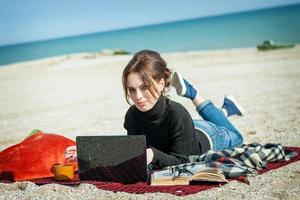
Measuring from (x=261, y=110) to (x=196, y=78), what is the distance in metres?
5.98

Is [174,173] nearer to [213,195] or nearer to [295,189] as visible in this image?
[213,195]

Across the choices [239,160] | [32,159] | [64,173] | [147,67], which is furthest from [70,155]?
[239,160]

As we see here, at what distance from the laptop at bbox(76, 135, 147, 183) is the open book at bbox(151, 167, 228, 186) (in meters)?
0.14

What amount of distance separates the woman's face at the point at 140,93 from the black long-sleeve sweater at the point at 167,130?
0.22ft

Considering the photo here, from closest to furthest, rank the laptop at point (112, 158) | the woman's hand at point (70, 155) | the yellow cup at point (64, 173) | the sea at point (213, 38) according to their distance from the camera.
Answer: the laptop at point (112, 158)
the yellow cup at point (64, 173)
the woman's hand at point (70, 155)
the sea at point (213, 38)

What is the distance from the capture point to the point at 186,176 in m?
3.82

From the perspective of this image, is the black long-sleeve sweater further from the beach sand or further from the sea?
the sea

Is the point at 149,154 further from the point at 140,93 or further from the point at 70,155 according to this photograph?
the point at 70,155

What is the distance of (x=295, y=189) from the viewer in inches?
140

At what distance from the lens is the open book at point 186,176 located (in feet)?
12.3

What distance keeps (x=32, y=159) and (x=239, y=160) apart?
213 centimetres

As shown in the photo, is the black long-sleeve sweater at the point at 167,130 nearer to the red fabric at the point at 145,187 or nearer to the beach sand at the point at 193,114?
the red fabric at the point at 145,187

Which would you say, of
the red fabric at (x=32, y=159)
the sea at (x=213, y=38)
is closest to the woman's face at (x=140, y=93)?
the red fabric at (x=32, y=159)

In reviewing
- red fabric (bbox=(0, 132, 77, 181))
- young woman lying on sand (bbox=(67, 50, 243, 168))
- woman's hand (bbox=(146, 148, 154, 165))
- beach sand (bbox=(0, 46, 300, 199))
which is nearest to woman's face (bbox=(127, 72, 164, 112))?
young woman lying on sand (bbox=(67, 50, 243, 168))
